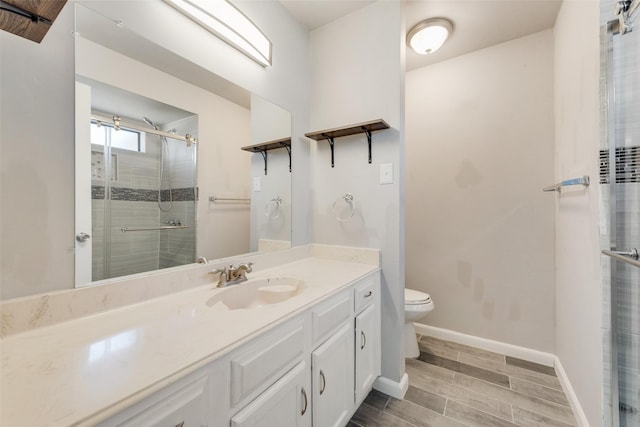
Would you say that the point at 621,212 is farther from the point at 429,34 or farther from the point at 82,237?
the point at 82,237

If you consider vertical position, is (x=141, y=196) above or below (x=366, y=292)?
above

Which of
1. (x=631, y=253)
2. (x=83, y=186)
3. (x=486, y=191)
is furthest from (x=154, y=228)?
(x=486, y=191)

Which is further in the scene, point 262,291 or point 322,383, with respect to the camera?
point 262,291

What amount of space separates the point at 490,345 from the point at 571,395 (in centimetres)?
61

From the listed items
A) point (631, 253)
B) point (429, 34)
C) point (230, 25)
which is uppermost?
point (429, 34)

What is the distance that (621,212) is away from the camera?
3.28 ft

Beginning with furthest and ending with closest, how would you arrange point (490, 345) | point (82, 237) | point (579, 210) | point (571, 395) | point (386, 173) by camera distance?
point (490, 345)
point (386, 173)
point (571, 395)
point (579, 210)
point (82, 237)

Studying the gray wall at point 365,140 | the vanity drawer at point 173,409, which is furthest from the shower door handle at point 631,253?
the vanity drawer at point 173,409

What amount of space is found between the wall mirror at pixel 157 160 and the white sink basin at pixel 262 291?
221 mm

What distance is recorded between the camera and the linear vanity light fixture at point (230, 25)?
1.19 m

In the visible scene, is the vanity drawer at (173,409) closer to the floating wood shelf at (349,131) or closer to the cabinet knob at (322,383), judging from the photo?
the cabinet knob at (322,383)

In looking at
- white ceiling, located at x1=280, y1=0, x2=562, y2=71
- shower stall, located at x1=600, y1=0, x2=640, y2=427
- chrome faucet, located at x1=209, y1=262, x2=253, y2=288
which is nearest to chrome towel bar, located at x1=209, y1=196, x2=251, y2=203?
chrome faucet, located at x1=209, y1=262, x2=253, y2=288

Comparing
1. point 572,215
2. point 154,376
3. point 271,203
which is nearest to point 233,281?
point 271,203

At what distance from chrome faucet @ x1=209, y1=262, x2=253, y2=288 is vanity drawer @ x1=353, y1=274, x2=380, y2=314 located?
0.57 meters
